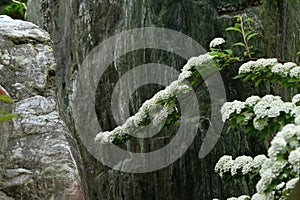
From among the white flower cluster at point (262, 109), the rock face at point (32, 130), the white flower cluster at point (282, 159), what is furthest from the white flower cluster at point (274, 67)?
the rock face at point (32, 130)

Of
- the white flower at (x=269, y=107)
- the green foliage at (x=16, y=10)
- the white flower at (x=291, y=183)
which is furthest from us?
the green foliage at (x=16, y=10)

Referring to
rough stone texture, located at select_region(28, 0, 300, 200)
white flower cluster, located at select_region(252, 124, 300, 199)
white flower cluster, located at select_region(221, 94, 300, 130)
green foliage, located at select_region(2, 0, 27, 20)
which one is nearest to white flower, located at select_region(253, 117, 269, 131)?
white flower cluster, located at select_region(221, 94, 300, 130)

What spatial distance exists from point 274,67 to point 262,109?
10.7 inches

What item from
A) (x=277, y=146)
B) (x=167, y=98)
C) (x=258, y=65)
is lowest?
(x=277, y=146)

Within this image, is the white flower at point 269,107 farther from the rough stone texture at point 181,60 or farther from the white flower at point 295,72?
the rough stone texture at point 181,60

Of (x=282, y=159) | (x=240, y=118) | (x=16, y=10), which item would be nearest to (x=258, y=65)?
(x=240, y=118)

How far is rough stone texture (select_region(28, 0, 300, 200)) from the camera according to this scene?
370 cm

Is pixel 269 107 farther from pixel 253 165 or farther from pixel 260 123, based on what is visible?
pixel 253 165

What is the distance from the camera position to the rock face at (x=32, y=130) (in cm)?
284

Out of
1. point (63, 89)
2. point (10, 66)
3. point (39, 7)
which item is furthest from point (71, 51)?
point (10, 66)

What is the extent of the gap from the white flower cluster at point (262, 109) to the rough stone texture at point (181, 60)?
122 centimetres

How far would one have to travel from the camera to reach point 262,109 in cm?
237

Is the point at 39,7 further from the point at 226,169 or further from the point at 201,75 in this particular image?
the point at 226,169

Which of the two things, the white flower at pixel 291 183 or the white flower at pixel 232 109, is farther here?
the white flower at pixel 232 109
